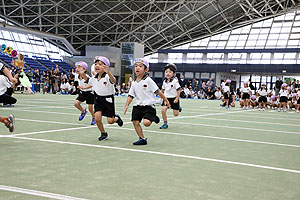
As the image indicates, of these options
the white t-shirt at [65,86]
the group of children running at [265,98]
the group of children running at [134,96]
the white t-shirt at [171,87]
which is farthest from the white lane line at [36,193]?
the white t-shirt at [65,86]

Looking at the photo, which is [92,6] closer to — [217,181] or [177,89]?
[177,89]

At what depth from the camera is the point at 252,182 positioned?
12.2 feet

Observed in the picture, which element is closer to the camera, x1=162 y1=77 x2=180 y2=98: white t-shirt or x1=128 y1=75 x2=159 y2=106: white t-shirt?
x1=128 y1=75 x2=159 y2=106: white t-shirt

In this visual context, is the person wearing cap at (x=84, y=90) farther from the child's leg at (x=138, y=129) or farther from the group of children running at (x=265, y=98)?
the group of children running at (x=265, y=98)

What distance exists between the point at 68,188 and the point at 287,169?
2.77 m

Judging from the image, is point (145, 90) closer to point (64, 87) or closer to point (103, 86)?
point (103, 86)

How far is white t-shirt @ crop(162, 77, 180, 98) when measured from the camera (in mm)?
9555

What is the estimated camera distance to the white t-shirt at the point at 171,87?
955 cm

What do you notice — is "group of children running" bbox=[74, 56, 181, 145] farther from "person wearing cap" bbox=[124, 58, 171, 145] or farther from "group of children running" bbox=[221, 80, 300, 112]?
"group of children running" bbox=[221, 80, 300, 112]

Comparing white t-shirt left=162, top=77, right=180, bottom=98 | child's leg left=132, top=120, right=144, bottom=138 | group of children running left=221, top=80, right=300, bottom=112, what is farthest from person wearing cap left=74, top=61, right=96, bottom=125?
group of children running left=221, top=80, right=300, bottom=112

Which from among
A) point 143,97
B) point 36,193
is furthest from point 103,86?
point 36,193

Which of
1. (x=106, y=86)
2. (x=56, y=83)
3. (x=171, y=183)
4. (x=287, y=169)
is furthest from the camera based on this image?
(x=56, y=83)

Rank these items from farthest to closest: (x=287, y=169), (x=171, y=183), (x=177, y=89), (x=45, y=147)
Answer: (x=177, y=89), (x=45, y=147), (x=287, y=169), (x=171, y=183)

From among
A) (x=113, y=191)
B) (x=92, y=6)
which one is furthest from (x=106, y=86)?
(x=92, y=6)
